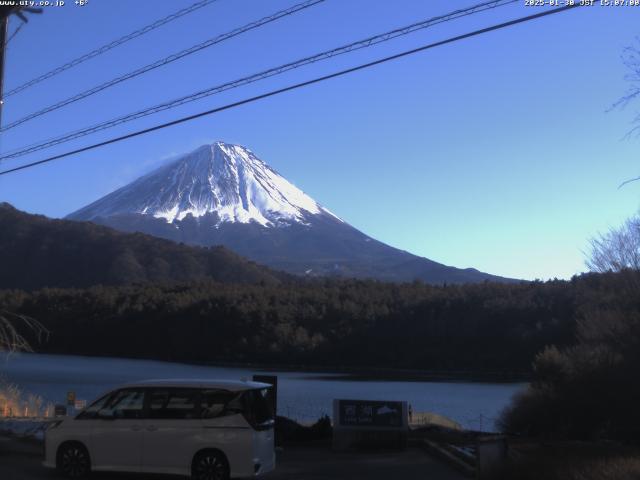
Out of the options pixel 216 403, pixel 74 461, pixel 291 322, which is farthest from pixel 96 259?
pixel 216 403

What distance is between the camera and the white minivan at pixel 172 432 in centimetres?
1125

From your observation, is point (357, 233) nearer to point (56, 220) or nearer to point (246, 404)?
point (56, 220)

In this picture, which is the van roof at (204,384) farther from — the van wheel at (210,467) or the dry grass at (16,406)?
the dry grass at (16,406)

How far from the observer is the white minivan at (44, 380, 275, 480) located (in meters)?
11.2

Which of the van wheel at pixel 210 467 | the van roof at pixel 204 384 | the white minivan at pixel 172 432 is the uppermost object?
the van roof at pixel 204 384

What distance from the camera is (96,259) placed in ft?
355

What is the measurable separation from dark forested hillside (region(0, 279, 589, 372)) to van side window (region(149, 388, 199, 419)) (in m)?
53.4

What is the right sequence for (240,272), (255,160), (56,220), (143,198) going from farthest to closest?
(255,160) < (143,198) < (56,220) < (240,272)

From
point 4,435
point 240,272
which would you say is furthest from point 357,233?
point 4,435

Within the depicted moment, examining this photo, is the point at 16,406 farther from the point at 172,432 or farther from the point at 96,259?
the point at 96,259

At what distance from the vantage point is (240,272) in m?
118

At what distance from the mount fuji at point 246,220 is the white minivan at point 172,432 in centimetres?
13684

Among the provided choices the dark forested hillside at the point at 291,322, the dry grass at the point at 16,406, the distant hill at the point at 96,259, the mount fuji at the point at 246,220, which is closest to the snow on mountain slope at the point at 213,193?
the mount fuji at the point at 246,220

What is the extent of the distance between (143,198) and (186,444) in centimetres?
17189
